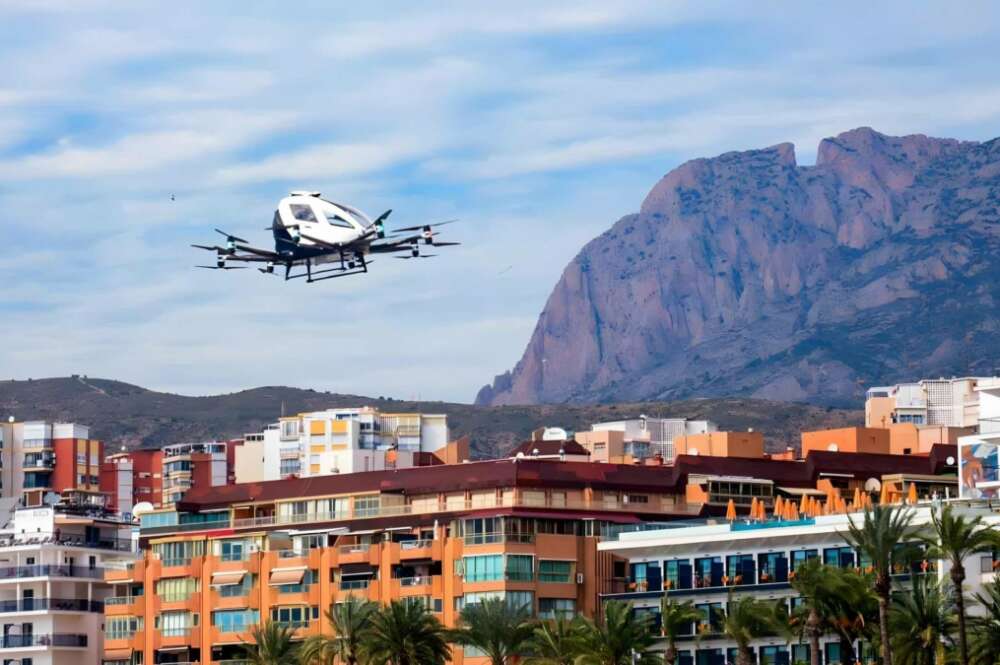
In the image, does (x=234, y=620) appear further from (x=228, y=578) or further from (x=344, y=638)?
(x=344, y=638)

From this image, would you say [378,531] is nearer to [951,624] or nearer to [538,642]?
[538,642]

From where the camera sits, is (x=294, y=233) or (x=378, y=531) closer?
(x=294, y=233)

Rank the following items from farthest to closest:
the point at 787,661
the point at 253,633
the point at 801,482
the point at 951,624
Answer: the point at 801,482, the point at 253,633, the point at 787,661, the point at 951,624

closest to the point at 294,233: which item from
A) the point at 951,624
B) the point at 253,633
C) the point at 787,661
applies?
the point at 253,633

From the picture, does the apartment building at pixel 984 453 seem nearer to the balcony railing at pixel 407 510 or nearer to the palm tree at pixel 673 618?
the palm tree at pixel 673 618

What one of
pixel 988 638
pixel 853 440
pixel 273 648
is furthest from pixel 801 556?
pixel 853 440

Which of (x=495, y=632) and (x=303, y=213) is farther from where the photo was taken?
(x=303, y=213)

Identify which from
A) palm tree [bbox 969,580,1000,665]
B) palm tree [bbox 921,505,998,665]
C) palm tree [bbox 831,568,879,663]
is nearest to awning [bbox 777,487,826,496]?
palm tree [bbox 831,568,879,663]
